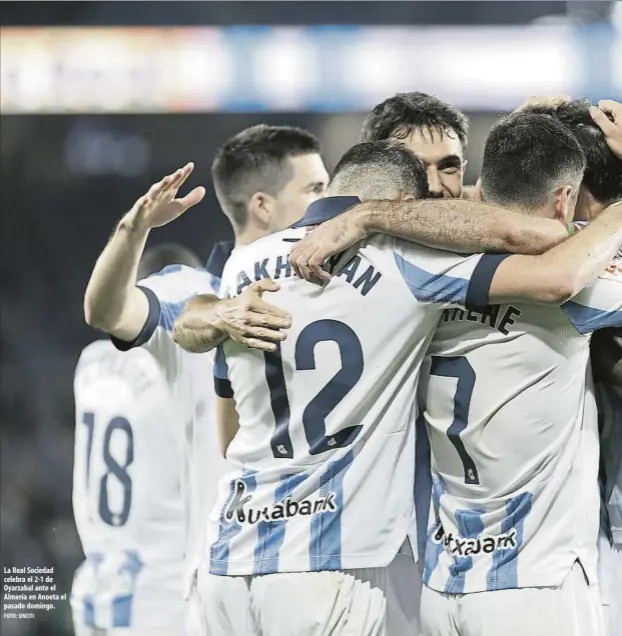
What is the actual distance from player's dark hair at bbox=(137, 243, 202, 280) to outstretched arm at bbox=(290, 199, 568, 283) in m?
1.26

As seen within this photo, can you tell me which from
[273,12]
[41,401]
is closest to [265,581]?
[41,401]

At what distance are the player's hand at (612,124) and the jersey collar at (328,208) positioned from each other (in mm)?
598

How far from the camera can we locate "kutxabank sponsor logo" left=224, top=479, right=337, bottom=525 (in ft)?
6.28

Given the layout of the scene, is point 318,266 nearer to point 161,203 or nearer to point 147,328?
point 161,203

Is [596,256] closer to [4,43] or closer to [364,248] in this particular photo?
[364,248]

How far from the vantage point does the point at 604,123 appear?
2.06 m

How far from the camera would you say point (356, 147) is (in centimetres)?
193

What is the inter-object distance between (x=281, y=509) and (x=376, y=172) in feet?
2.35

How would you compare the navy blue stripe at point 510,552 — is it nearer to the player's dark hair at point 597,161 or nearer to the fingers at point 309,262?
the fingers at point 309,262

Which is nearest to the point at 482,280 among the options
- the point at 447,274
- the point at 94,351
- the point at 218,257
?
the point at 447,274

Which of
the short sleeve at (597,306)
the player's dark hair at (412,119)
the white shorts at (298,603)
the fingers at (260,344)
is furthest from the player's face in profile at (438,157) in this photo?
the white shorts at (298,603)

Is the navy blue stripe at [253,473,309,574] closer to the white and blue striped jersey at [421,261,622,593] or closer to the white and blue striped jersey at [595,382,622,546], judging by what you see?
the white and blue striped jersey at [421,261,622,593]

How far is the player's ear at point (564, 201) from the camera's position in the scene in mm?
1862

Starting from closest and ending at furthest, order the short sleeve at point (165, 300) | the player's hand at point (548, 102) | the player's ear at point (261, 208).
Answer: the player's hand at point (548, 102), the short sleeve at point (165, 300), the player's ear at point (261, 208)
